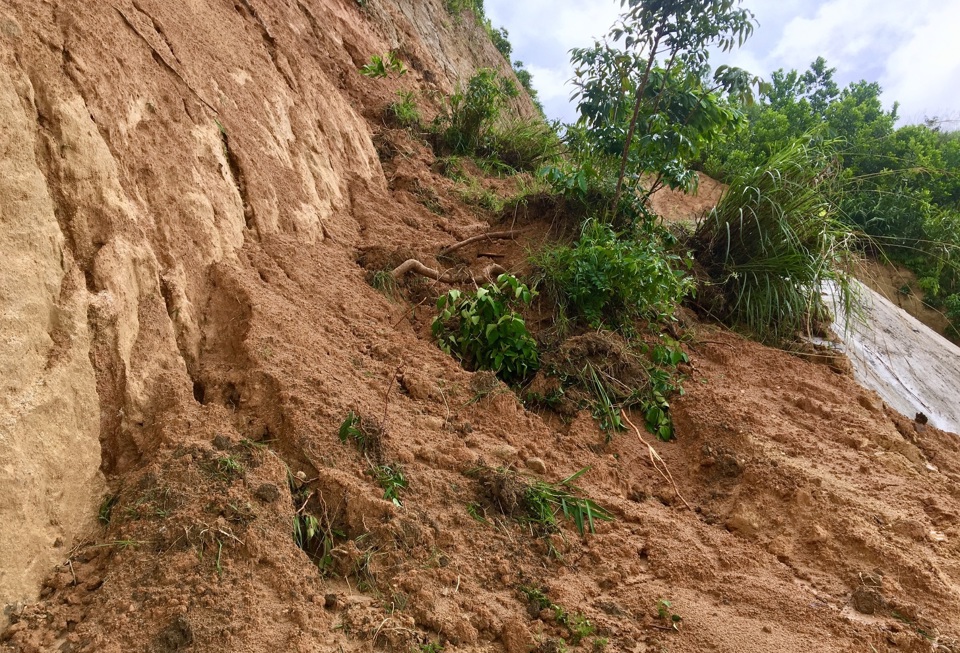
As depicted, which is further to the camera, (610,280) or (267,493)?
(610,280)

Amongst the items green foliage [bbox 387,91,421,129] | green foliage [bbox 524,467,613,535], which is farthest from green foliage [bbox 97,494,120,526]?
green foliage [bbox 387,91,421,129]

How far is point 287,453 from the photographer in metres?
2.65

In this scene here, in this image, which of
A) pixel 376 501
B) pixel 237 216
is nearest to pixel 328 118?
pixel 237 216

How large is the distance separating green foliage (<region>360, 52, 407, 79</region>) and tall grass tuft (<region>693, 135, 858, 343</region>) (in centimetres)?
335

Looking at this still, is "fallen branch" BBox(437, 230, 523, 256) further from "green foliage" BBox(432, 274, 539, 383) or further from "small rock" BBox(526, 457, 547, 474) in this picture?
"small rock" BBox(526, 457, 547, 474)

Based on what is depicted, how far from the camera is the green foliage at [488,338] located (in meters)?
3.82

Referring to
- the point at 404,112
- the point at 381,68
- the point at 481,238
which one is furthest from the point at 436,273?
the point at 381,68

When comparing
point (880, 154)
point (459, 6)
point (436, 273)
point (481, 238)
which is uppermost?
point (880, 154)

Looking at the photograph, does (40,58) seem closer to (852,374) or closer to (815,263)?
(815,263)

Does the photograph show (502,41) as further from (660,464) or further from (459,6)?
(660,464)

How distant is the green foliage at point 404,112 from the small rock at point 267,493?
466 cm

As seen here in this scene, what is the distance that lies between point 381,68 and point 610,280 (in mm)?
3571

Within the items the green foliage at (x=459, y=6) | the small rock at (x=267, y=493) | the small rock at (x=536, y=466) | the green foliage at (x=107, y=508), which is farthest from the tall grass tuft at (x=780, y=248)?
the green foliage at (x=459, y=6)

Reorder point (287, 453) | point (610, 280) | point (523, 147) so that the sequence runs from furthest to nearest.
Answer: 1. point (523, 147)
2. point (610, 280)
3. point (287, 453)
